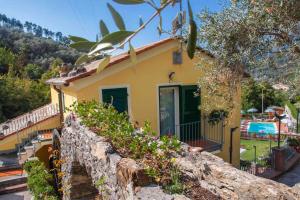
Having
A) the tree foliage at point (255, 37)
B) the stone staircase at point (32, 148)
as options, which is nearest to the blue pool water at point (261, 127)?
the stone staircase at point (32, 148)

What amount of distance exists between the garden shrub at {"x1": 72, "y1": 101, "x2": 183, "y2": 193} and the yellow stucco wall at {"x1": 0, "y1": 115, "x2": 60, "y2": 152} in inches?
289

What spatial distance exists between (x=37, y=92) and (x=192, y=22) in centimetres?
2319

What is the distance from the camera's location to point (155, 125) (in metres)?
9.77

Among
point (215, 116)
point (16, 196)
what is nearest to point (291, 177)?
point (215, 116)

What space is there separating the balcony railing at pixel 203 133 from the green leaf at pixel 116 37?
360 inches

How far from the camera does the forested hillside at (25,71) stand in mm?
19781

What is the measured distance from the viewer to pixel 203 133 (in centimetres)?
1087

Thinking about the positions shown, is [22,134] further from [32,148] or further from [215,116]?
[215,116]

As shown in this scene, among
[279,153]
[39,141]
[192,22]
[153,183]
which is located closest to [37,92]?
[39,141]

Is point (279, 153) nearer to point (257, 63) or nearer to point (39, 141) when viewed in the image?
point (257, 63)

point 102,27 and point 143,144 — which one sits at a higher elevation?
point 102,27

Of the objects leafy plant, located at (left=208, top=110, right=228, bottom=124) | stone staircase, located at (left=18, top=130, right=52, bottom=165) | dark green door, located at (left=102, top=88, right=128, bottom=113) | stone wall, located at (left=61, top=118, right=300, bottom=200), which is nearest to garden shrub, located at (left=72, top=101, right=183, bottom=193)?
stone wall, located at (left=61, top=118, right=300, bottom=200)

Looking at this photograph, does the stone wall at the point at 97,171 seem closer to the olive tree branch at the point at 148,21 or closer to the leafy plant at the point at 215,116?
the olive tree branch at the point at 148,21

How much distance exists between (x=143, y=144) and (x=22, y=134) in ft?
35.0
